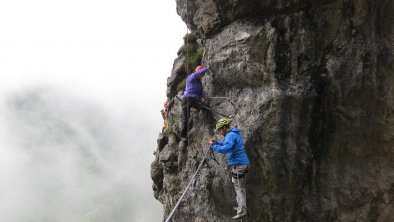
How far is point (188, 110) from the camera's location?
15.5 meters

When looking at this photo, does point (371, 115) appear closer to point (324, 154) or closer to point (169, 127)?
point (324, 154)

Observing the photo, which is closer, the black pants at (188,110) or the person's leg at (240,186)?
the person's leg at (240,186)

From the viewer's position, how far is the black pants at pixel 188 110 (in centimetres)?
1489

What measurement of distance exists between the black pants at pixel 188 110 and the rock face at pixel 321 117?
2226 mm

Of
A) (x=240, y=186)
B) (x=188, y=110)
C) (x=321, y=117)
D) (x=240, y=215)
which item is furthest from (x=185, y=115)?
(x=321, y=117)

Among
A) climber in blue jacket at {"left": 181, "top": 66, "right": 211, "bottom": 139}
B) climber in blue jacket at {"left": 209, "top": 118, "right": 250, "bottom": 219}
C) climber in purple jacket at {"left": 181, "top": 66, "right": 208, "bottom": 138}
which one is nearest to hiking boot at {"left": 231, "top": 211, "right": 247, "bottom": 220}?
climber in blue jacket at {"left": 209, "top": 118, "right": 250, "bottom": 219}

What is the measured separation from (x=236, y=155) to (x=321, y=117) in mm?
Result: 3479

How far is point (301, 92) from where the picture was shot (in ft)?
41.0

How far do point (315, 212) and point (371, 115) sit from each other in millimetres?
3778

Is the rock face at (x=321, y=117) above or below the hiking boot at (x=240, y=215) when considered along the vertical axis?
above

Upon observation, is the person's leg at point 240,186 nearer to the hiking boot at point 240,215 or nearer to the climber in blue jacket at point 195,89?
the hiking boot at point 240,215

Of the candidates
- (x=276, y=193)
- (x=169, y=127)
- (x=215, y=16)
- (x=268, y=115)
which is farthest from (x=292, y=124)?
(x=169, y=127)

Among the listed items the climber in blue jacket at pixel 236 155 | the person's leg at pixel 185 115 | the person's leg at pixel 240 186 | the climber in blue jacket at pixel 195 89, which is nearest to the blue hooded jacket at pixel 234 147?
the climber in blue jacket at pixel 236 155

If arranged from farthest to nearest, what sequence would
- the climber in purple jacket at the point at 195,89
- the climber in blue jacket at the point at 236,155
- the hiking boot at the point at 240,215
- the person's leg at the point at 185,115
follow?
1. the person's leg at the point at 185,115
2. the climber in purple jacket at the point at 195,89
3. the hiking boot at the point at 240,215
4. the climber in blue jacket at the point at 236,155
